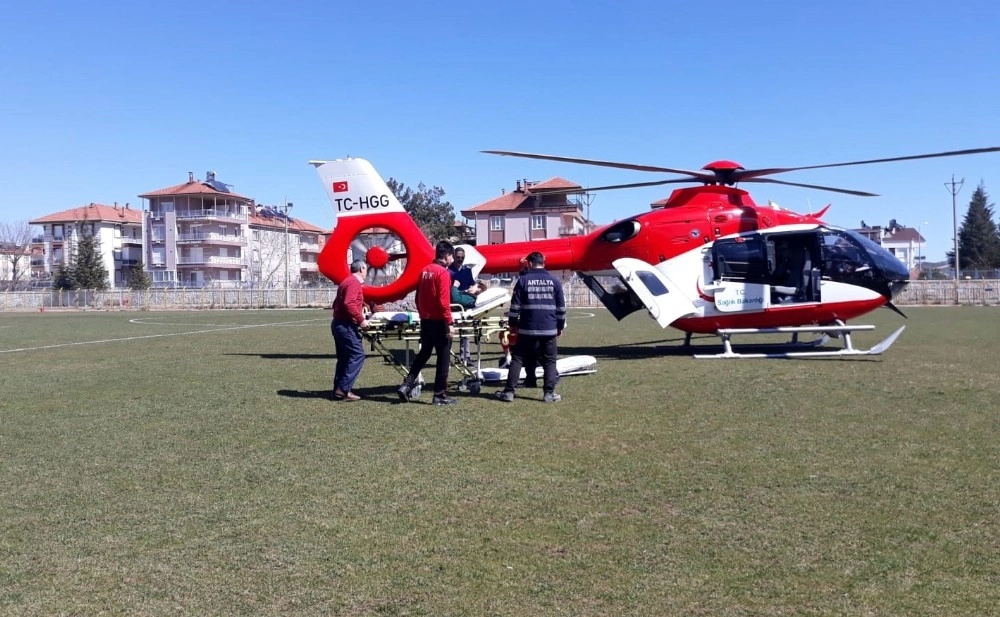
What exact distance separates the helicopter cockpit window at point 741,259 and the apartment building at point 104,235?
88949 mm

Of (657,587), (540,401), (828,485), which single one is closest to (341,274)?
(540,401)

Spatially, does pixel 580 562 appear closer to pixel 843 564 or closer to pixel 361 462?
pixel 843 564

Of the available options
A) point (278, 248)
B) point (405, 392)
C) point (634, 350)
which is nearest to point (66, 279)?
point (278, 248)

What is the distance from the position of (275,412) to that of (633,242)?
349 inches

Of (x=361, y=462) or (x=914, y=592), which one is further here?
(x=361, y=462)

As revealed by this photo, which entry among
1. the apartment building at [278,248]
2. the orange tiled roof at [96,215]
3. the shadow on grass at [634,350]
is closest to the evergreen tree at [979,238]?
the apartment building at [278,248]

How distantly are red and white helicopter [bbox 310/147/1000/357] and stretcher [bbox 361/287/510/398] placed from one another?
4422 mm

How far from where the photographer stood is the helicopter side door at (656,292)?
16.2 m

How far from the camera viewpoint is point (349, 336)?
11.1 m

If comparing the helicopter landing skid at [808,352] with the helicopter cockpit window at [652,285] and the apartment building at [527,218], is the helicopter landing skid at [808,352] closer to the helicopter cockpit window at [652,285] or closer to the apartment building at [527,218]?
the helicopter cockpit window at [652,285]

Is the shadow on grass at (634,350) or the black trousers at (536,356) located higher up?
the black trousers at (536,356)

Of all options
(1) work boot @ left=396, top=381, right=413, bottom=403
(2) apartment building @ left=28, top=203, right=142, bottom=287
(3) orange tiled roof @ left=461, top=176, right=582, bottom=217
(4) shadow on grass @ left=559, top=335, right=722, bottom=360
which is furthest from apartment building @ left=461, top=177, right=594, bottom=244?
(1) work boot @ left=396, top=381, right=413, bottom=403

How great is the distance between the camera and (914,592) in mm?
4250

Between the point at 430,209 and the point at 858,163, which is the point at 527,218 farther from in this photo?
the point at 858,163
